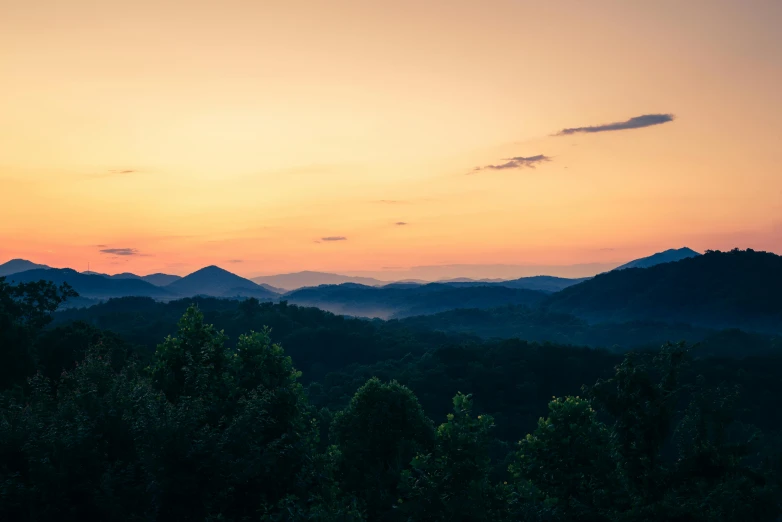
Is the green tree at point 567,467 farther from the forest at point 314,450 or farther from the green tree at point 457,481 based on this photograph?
the green tree at point 457,481

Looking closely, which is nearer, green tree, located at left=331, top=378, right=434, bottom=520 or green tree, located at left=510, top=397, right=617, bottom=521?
green tree, located at left=510, top=397, right=617, bottom=521

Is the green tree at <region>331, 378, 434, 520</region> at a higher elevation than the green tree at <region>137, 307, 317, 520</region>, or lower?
lower

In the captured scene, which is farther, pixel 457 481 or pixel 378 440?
pixel 378 440

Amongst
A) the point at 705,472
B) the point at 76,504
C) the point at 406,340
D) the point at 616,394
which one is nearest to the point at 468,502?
the point at 616,394

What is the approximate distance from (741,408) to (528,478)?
89.9 m

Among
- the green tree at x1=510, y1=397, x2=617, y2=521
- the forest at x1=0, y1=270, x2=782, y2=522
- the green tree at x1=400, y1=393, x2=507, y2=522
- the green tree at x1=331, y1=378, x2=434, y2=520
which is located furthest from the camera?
the green tree at x1=331, y1=378, x2=434, y2=520

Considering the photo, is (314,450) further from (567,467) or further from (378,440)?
(567,467)

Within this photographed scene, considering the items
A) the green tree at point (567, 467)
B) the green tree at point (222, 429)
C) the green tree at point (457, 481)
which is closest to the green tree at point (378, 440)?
the green tree at point (457, 481)

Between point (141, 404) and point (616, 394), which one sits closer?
point (141, 404)

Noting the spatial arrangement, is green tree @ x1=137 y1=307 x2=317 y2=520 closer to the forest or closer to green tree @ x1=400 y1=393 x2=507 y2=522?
the forest

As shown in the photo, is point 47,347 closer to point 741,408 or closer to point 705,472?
point 705,472

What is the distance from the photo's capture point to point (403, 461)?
34.7 meters

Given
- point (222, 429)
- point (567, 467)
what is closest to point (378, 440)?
point (567, 467)

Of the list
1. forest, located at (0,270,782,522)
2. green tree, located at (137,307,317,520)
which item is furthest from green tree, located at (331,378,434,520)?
green tree, located at (137,307,317,520)
